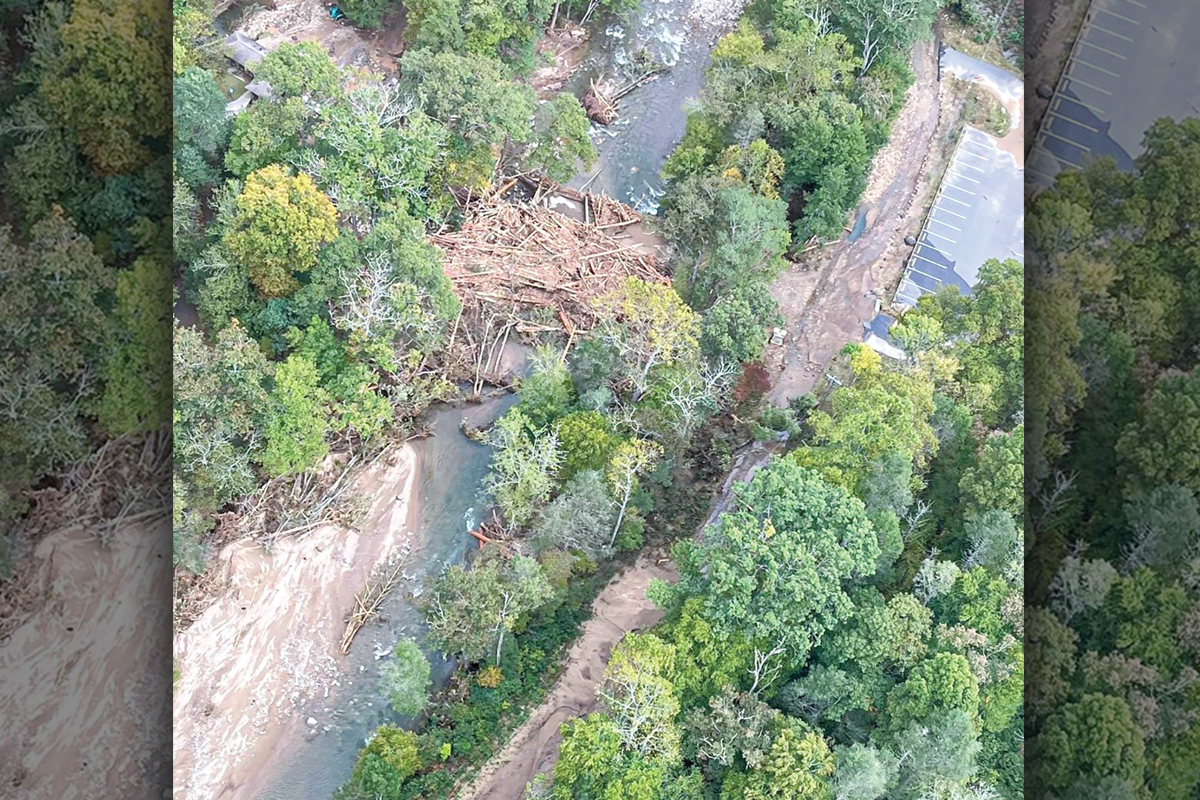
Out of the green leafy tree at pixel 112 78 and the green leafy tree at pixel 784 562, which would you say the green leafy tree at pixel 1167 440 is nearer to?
the green leafy tree at pixel 784 562

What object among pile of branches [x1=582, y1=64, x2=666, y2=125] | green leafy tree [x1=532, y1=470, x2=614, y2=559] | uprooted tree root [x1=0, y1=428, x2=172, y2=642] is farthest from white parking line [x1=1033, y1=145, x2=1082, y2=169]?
uprooted tree root [x1=0, y1=428, x2=172, y2=642]

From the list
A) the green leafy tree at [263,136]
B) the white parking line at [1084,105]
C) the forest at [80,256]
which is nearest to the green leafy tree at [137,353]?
the forest at [80,256]

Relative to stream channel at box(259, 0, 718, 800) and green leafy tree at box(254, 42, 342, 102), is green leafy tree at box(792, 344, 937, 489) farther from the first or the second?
green leafy tree at box(254, 42, 342, 102)

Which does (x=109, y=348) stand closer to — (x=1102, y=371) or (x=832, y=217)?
(x=832, y=217)

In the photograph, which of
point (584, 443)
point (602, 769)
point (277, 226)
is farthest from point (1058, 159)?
point (277, 226)

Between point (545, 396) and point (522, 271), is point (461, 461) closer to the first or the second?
point (545, 396)

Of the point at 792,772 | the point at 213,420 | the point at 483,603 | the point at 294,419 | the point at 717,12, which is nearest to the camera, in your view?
the point at 792,772
